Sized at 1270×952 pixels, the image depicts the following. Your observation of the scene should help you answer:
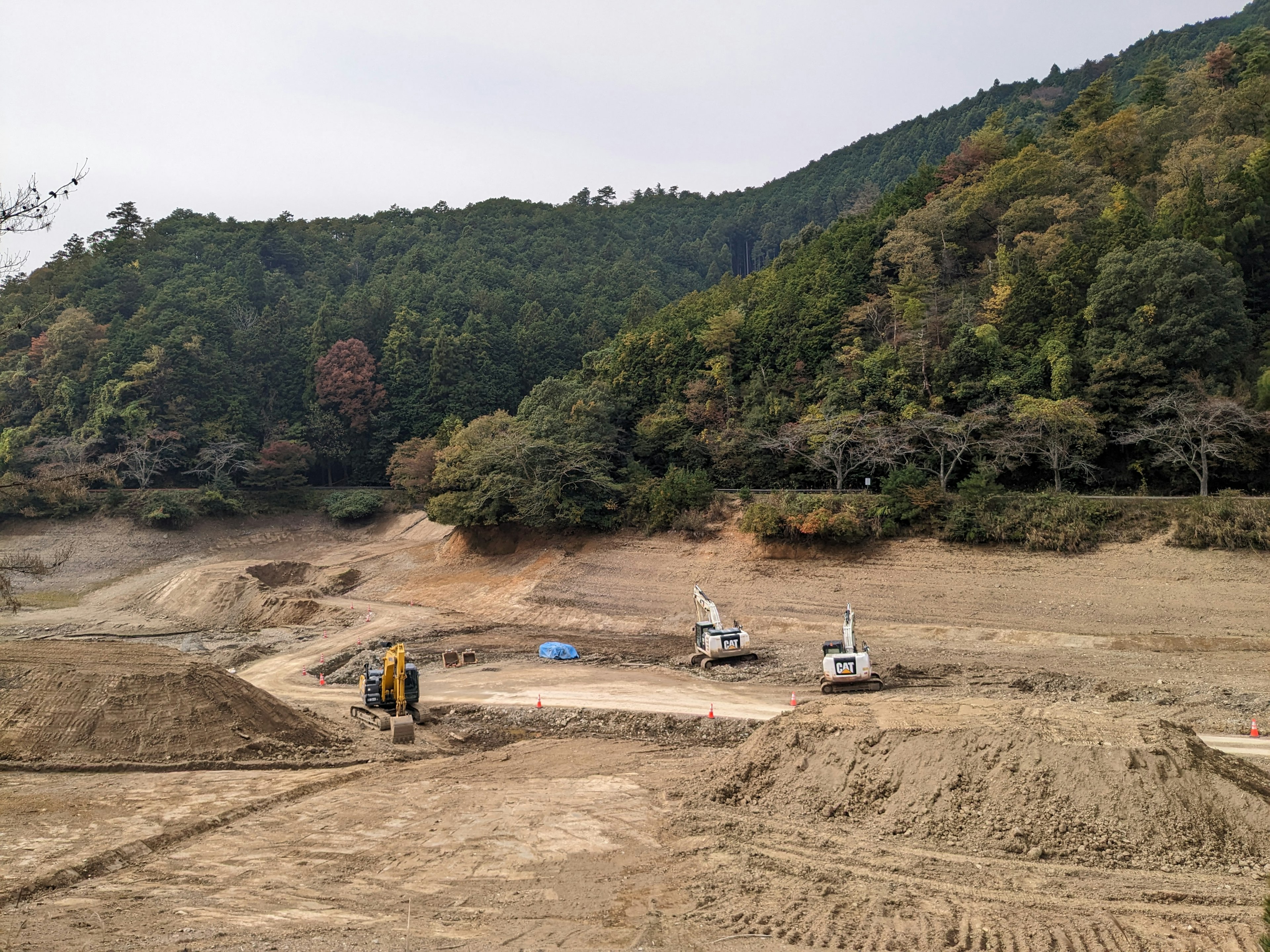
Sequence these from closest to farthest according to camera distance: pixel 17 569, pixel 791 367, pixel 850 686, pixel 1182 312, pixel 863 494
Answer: pixel 17 569 < pixel 850 686 < pixel 1182 312 < pixel 863 494 < pixel 791 367

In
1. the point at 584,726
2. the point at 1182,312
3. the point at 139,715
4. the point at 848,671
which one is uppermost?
the point at 1182,312

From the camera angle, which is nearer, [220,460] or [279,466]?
[220,460]

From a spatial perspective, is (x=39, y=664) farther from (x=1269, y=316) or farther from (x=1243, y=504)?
(x=1269, y=316)

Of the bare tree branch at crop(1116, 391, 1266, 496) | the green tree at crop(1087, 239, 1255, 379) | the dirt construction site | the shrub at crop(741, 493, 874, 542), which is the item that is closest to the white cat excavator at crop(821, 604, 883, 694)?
the dirt construction site

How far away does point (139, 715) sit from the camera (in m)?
17.8

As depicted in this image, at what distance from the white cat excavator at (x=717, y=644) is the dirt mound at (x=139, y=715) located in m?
11.4

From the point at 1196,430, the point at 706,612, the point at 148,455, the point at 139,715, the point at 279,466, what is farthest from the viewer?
the point at 279,466

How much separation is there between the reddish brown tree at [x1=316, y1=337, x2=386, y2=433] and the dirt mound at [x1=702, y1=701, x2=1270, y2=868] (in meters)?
52.2

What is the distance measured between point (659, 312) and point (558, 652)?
3465 centimetres

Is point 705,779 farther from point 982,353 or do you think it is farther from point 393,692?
point 982,353

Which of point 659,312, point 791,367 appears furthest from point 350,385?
point 791,367

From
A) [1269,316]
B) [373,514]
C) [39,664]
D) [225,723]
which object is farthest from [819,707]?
[373,514]

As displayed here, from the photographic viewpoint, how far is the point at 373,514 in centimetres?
5569

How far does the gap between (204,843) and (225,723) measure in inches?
216
